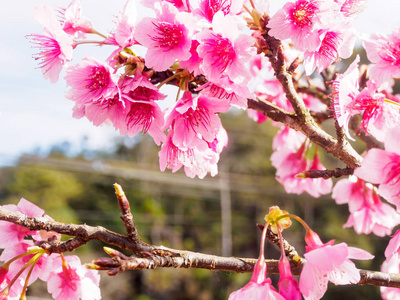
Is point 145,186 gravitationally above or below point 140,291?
above

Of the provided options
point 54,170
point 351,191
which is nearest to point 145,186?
point 54,170

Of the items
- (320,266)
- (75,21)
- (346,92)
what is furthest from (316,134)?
(75,21)

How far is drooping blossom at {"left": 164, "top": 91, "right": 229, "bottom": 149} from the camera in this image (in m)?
0.48

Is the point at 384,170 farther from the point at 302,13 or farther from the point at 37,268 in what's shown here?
the point at 37,268

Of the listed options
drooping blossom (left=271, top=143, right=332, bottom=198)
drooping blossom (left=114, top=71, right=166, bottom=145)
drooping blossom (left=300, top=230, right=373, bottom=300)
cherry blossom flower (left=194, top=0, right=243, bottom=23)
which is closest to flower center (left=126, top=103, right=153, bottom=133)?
drooping blossom (left=114, top=71, right=166, bottom=145)

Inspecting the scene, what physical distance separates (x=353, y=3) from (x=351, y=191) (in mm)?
397

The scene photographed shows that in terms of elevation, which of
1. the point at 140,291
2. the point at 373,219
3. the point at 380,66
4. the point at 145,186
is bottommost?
the point at 140,291

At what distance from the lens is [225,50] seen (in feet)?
1.50

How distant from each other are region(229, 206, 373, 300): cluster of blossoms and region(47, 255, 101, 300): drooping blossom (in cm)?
27

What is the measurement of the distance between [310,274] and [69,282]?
0.32 meters

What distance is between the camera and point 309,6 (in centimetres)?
51

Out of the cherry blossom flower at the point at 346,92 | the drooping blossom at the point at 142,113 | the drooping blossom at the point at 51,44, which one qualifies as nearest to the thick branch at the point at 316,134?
the cherry blossom flower at the point at 346,92

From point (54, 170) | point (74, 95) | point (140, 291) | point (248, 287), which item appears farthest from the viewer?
point (54, 170)

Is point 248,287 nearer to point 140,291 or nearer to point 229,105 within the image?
point 229,105
